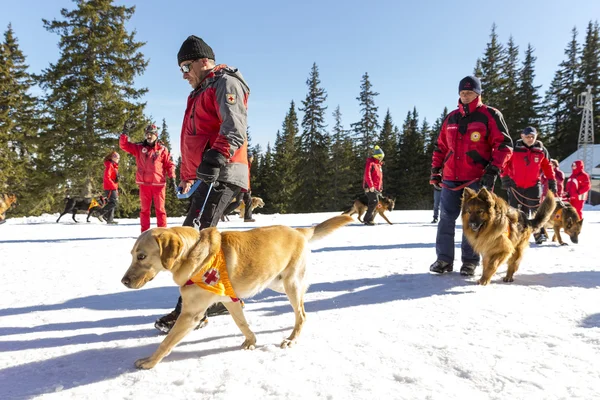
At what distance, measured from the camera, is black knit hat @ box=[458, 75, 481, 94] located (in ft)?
15.0

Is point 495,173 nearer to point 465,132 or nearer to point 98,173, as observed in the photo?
point 465,132

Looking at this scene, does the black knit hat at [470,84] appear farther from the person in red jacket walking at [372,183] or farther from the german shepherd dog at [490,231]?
the person in red jacket walking at [372,183]

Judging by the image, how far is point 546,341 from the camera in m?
2.57

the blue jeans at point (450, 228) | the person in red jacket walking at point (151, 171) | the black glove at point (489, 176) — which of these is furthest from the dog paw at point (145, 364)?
the person in red jacket walking at point (151, 171)

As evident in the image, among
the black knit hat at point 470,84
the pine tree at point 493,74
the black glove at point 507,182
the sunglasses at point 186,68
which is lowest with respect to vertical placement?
the black glove at point 507,182

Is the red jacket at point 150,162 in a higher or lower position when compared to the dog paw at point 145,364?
higher

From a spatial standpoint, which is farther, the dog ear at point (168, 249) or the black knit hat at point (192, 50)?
the black knit hat at point (192, 50)

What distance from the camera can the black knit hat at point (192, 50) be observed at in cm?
313

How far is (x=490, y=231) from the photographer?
173 inches

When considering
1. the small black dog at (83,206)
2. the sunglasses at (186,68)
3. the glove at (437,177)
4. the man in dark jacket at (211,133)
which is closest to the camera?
the man in dark jacket at (211,133)

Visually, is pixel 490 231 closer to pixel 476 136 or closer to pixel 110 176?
pixel 476 136

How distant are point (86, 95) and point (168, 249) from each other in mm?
22430

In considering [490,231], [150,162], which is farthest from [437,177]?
[150,162]

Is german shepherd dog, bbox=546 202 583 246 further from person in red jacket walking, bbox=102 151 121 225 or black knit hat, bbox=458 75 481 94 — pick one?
person in red jacket walking, bbox=102 151 121 225
